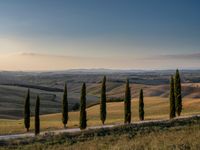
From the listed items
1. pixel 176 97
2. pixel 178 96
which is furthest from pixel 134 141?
pixel 176 97

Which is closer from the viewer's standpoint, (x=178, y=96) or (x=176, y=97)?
(x=178, y=96)

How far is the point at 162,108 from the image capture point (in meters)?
96.8

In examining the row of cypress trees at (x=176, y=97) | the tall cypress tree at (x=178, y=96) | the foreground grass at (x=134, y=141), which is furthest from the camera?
the tall cypress tree at (x=178, y=96)

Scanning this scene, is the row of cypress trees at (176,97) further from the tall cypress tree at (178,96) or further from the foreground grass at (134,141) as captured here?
the foreground grass at (134,141)

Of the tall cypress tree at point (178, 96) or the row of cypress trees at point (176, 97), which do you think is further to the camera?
the tall cypress tree at point (178, 96)

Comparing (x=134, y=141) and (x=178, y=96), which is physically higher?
(x=134, y=141)

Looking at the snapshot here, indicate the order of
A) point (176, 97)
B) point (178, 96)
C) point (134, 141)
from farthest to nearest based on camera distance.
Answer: point (176, 97) < point (178, 96) < point (134, 141)

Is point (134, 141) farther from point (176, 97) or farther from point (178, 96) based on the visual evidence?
point (176, 97)

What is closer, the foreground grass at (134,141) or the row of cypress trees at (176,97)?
the foreground grass at (134,141)

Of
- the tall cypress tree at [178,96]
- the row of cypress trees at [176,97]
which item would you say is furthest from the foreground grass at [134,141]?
the tall cypress tree at [178,96]

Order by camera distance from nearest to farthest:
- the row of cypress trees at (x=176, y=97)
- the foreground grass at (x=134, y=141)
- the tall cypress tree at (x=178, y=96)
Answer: the foreground grass at (x=134, y=141) → the row of cypress trees at (x=176, y=97) → the tall cypress tree at (x=178, y=96)

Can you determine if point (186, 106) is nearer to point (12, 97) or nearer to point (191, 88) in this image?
point (12, 97)

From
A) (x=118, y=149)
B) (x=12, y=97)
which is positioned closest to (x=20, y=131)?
(x=118, y=149)

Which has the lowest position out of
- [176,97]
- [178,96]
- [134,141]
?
[176,97]
